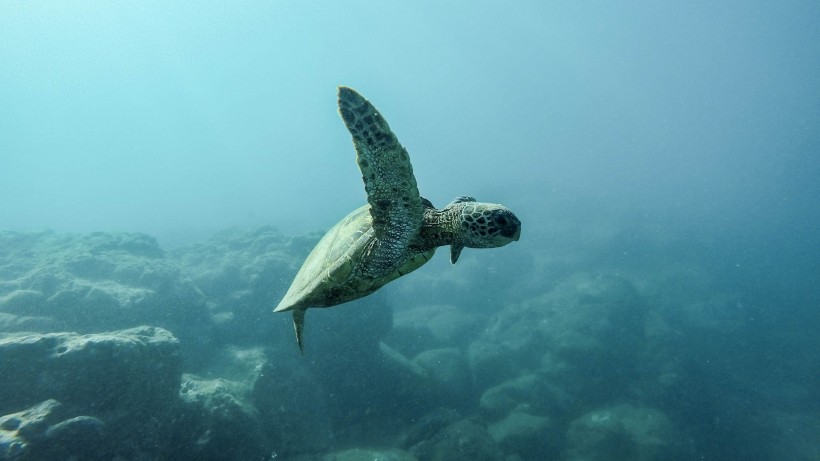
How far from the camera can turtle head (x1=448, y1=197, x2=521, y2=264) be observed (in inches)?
141

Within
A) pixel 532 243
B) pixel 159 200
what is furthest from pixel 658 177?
pixel 159 200

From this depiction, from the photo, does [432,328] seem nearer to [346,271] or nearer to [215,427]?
[215,427]

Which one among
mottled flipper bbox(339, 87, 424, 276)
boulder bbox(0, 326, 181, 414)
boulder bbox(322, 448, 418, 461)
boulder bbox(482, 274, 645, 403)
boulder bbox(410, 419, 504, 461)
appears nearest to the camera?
mottled flipper bbox(339, 87, 424, 276)

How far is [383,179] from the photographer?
3215mm

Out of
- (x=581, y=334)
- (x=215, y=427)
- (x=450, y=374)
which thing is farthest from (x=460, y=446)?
(x=581, y=334)

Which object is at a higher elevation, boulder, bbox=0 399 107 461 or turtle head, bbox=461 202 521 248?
turtle head, bbox=461 202 521 248

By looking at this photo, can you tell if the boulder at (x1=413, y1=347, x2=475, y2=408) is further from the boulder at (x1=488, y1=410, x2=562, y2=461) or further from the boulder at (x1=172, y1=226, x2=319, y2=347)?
the boulder at (x1=172, y1=226, x2=319, y2=347)

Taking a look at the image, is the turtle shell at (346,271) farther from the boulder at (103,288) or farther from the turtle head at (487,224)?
the boulder at (103,288)

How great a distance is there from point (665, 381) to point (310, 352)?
14.3 m

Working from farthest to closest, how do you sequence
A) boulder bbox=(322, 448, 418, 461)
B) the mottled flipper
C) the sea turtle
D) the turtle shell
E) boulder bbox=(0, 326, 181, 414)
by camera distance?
boulder bbox=(322, 448, 418, 461)
boulder bbox=(0, 326, 181, 414)
the turtle shell
the sea turtle
the mottled flipper

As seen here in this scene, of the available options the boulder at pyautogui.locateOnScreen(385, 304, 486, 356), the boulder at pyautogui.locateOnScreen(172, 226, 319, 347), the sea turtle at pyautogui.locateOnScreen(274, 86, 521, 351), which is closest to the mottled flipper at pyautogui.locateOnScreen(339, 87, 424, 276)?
the sea turtle at pyautogui.locateOnScreen(274, 86, 521, 351)

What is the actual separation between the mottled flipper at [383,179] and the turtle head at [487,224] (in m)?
0.53

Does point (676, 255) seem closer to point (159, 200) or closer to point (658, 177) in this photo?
point (658, 177)

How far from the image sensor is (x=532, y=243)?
105 feet
